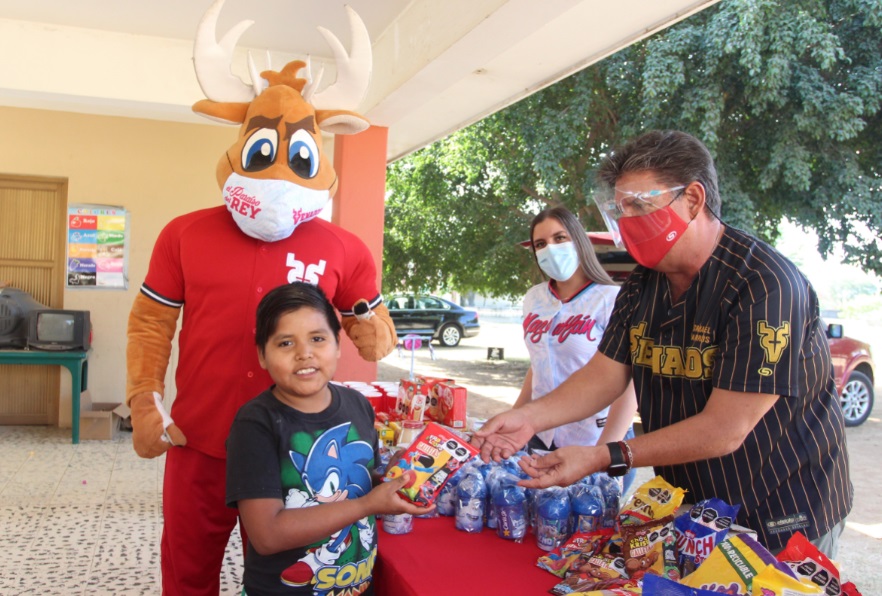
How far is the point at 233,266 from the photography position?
97.7 inches

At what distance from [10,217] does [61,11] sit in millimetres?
3075

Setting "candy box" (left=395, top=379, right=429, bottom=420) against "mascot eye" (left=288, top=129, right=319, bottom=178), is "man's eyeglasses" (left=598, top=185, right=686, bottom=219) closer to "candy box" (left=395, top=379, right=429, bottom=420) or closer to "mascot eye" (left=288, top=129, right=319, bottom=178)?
"mascot eye" (left=288, top=129, right=319, bottom=178)

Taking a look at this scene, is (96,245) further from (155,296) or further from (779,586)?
(779,586)

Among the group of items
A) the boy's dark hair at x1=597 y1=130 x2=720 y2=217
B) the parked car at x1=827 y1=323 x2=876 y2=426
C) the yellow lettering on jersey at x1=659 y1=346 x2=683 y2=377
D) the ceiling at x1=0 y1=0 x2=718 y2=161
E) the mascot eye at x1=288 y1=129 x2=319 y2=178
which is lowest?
the parked car at x1=827 y1=323 x2=876 y2=426

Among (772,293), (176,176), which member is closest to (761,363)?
(772,293)

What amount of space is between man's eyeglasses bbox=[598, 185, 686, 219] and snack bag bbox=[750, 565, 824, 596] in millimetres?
1003

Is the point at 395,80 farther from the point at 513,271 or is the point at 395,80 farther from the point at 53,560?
the point at 513,271

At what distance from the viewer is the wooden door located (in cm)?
750

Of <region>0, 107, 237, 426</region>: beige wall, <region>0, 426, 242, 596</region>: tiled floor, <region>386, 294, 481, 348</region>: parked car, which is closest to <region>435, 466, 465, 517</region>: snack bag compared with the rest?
<region>0, 426, 242, 596</region>: tiled floor

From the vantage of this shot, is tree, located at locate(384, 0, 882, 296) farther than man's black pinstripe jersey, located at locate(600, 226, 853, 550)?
Yes

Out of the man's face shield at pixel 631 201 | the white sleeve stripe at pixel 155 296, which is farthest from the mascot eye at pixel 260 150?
the man's face shield at pixel 631 201

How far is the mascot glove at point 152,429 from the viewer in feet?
7.77

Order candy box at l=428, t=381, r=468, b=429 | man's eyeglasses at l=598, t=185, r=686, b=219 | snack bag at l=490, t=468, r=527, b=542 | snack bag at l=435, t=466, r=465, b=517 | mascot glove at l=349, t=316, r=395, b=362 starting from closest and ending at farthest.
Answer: man's eyeglasses at l=598, t=185, r=686, b=219 < snack bag at l=490, t=468, r=527, b=542 < snack bag at l=435, t=466, r=465, b=517 < mascot glove at l=349, t=316, r=395, b=362 < candy box at l=428, t=381, r=468, b=429

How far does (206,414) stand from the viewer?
2443 millimetres
